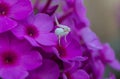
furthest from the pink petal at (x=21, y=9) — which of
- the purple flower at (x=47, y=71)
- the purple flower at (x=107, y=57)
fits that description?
the purple flower at (x=107, y=57)

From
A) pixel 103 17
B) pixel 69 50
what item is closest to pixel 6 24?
pixel 69 50

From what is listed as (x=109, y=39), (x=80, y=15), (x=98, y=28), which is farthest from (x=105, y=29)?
(x=80, y=15)

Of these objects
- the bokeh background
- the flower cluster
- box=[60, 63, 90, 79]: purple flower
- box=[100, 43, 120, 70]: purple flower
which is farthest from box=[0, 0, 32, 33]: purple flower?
the bokeh background

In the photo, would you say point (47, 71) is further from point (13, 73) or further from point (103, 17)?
point (103, 17)

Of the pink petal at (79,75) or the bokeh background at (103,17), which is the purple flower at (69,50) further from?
the bokeh background at (103,17)

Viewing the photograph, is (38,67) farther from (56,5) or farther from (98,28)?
(98,28)

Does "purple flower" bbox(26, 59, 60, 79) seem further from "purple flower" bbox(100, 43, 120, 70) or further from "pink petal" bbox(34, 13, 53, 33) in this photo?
"purple flower" bbox(100, 43, 120, 70)
